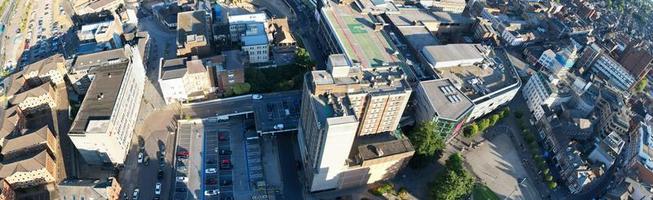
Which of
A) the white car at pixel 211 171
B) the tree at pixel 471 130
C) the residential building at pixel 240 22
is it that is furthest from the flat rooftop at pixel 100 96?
the tree at pixel 471 130

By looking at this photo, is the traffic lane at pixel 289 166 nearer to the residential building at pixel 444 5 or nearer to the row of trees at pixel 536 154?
the row of trees at pixel 536 154

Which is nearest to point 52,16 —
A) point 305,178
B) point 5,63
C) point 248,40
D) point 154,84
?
point 5,63

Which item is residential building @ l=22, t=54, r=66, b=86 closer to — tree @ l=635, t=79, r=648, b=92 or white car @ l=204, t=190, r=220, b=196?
white car @ l=204, t=190, r=220, b=196

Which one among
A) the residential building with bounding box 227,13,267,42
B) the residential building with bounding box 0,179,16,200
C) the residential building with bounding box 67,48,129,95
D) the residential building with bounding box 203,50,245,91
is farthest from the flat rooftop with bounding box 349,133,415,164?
the residential building with bounding box 0,179,16,200

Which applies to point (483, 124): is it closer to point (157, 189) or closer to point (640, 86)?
point (640, 86)

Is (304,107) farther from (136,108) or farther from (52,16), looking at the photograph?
(52,16)

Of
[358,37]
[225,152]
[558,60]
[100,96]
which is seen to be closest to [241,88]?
[225,152]
